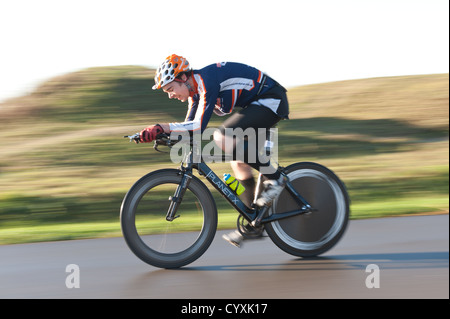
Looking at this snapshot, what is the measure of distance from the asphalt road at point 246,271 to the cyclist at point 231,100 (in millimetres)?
478

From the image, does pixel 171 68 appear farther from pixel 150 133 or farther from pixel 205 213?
pixel 205 213

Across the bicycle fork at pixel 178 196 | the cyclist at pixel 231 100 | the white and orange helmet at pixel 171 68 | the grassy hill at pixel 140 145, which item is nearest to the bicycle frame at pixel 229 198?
the bicycle fork at pixel 178 196

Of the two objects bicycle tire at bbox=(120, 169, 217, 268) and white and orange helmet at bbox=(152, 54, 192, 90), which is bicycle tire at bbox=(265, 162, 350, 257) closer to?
bicycle tire at bbox=(120, 169, 217, 268)

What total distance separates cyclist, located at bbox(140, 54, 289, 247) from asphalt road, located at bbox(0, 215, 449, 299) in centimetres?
48

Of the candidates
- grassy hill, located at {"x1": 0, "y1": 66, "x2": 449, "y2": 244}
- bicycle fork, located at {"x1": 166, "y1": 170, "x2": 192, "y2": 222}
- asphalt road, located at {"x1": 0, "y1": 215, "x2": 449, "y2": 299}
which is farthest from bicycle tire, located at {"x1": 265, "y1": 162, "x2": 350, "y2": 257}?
grassy hill, located at {"x1": 0, "y1": 66, "x2": 449, "y2": 244}

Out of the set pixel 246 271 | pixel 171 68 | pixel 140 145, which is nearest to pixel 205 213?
pixel 246 271

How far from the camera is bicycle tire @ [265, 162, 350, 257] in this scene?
5.64m

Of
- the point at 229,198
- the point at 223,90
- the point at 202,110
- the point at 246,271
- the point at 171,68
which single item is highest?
the point at 171,68

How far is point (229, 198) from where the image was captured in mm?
5496

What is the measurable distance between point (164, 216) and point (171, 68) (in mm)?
1228

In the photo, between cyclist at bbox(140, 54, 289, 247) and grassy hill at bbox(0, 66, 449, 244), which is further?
grassy hill at bbox(0, 66, 449, 244)

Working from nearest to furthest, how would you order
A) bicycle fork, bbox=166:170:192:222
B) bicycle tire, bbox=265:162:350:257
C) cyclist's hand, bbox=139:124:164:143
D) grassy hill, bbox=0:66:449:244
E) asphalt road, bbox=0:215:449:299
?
asphalt road, bbox=0:215:449:299 → cyclist's hand, bbox=139:124:164:143 → bicycle fork, bbox=166:170:192:222 → bicycle tire, bbox=265:162:350:257 → grassy hill, bbox=0:66:449:244

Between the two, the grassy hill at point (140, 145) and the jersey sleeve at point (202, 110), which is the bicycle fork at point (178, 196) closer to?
the jersey sleeve at point (202, 110)

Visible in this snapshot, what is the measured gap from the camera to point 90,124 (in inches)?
822
